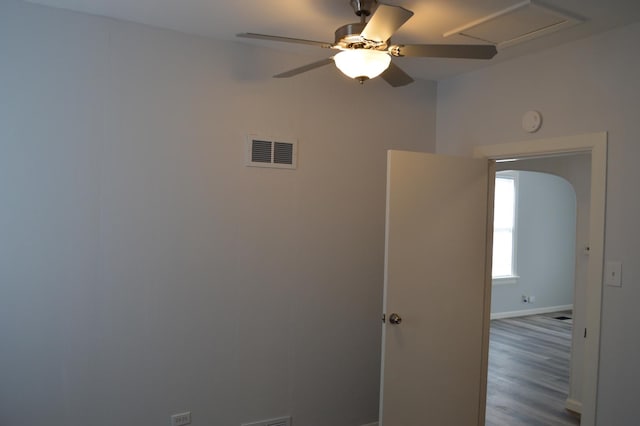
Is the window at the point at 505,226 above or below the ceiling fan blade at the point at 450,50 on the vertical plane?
below

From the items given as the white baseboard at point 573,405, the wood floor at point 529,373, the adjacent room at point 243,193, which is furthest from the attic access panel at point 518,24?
the white baseboard at point 573,405

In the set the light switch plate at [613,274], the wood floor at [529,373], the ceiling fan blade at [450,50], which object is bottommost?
the wood floor at [529,373]

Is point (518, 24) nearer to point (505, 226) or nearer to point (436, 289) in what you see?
point (436, 289)

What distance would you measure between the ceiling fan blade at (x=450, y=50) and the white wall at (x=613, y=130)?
107 cm

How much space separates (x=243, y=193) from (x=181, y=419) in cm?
137

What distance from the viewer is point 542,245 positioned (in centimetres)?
739

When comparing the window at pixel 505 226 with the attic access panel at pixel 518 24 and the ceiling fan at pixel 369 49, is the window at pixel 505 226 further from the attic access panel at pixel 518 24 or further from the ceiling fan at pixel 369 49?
the ceiling fan at pixel 369 49

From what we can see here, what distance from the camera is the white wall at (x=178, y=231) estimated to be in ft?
7.34

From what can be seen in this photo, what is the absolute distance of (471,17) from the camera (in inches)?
89.0

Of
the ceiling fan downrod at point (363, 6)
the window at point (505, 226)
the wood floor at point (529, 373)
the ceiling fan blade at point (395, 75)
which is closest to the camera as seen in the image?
the ceiling fan downrod at point (363, 6)

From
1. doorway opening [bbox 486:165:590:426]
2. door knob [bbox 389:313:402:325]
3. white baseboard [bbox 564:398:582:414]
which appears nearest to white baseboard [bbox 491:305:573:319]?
doorway opening [bbox 486:165:590:426]

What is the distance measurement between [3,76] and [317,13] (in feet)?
5.15

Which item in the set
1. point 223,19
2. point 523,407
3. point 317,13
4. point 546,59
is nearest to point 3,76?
point 223,19

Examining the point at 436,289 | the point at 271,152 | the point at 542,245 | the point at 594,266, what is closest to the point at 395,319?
the point at 436,289
